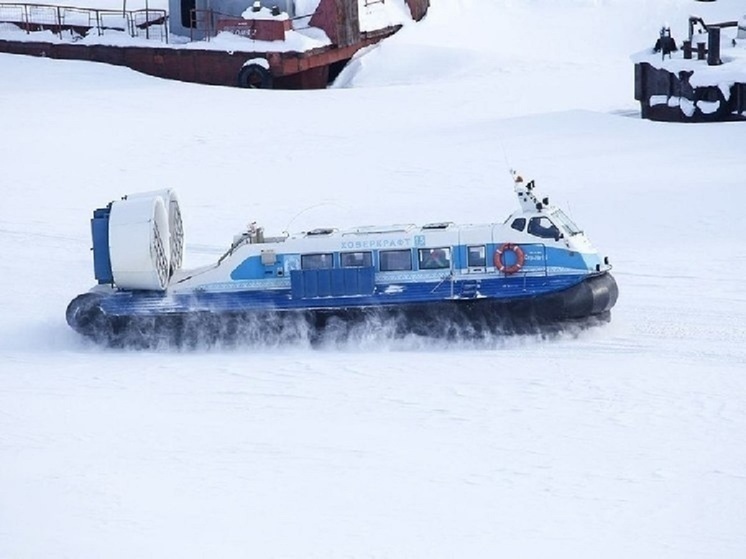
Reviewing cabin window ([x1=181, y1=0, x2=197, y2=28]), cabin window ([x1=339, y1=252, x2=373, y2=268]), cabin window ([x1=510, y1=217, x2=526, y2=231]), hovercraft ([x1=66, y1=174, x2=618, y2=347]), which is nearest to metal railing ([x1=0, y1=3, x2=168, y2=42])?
cabin window ([x1=181, y1=0, x2=197, y2=28])

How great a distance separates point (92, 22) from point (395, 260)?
56.2 ft

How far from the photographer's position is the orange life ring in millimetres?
14828

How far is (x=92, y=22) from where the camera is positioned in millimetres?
30734

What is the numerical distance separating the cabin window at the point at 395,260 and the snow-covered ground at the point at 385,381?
0.62m

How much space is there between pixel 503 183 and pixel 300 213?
2566mm

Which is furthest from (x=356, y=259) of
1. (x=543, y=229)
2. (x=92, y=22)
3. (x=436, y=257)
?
(x=92, y=22)

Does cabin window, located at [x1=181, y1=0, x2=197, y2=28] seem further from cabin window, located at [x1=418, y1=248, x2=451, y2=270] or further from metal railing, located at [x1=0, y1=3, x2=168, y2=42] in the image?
cabin window, located at [x1=418, y1=248, x2=451, y2=270]

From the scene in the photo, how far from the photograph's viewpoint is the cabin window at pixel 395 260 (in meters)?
14.9

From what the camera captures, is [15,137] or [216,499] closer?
[216,499]

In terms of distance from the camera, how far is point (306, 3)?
28641 mm

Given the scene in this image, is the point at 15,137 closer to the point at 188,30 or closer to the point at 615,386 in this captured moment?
the point at 188,30

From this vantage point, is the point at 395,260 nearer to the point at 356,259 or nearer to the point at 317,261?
the point at 356,259

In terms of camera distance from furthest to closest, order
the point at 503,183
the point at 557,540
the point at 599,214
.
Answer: the point at 503,183 → the point at 599,214 → the point at 557,540

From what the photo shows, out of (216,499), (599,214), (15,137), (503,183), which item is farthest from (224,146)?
(216,499)
